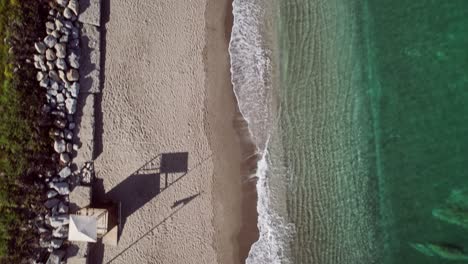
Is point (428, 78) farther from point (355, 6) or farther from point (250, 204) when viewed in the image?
point (250, 204)

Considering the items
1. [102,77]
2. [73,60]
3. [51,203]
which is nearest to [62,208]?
[51,203]

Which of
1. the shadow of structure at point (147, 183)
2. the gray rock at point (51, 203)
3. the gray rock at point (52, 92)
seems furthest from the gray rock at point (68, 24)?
the gray rock at point (51, 203)

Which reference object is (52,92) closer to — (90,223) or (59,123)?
(59,123)

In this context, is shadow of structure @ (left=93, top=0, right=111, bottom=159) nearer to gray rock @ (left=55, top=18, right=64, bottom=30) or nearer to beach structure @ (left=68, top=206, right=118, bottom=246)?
gray rock @ (left=55, top=18, right=64, bottom=30)

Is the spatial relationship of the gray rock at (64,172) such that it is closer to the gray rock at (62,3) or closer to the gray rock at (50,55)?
the gray rock at (50,55)

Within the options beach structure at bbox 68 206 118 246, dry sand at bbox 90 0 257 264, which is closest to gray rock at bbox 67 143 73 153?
dry sand at bbox 90 0 257 264

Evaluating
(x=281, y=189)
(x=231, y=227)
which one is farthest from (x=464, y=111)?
(x=231, y=227)
